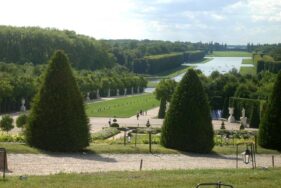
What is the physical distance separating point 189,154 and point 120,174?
329 inches

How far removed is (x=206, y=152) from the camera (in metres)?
23.8

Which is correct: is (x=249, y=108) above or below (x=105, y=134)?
above

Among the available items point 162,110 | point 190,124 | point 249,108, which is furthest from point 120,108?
point 190,124

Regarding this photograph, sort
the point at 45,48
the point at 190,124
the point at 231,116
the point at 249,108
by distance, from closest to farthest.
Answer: the point at 190,124
the point at 249,108
the point at 231,116
the point at 45,48

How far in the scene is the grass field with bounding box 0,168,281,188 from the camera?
12852 mm

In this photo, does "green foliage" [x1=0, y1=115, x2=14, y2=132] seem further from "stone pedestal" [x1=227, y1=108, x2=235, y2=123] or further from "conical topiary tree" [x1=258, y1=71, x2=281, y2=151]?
"stone pedestal" [x1=227, y1=108, x2=235, y2=123]

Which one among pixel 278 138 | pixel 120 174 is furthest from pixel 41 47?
pixel 120 174

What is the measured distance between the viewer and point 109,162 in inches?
781

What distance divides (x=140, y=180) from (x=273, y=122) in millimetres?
12981

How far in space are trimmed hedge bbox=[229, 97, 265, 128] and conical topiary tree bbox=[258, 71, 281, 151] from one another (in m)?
22.6

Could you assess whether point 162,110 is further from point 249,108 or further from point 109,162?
point 109,162

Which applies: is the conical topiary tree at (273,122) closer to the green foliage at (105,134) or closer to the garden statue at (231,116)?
the green foliage at (105,134)

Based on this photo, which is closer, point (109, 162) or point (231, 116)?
point (109, 162)

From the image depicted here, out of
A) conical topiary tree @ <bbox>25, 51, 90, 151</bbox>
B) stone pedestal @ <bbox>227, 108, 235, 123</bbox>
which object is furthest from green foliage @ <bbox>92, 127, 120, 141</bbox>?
stone pedestal @ <bbox>227, 108, 235, 123</bbox>
